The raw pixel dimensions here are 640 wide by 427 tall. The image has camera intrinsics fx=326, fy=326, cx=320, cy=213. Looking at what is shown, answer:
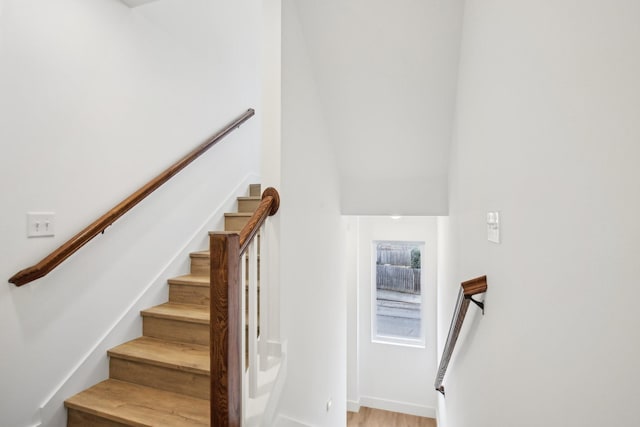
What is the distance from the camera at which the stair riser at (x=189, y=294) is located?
2.29 m

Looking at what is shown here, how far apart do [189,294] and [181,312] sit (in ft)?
0.66

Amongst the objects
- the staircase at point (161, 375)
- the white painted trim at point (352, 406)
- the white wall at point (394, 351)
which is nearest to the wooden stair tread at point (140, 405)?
the staircase at point (161, 375)

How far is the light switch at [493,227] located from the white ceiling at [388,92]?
125 cm

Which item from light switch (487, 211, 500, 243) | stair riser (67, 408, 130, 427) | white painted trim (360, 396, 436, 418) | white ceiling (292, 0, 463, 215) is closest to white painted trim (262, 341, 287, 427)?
stair riser (67, 408, 130, 427)

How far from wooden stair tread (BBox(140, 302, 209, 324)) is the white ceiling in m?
1.51

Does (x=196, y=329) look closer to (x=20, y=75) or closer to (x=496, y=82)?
(x=20, y=75)

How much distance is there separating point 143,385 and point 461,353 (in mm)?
1867

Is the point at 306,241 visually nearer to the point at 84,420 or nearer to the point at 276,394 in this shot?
the point at 276,394

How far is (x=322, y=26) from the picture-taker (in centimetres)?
206

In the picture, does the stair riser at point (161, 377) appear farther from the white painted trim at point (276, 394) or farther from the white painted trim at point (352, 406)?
the white painted trim at point (352, 406)

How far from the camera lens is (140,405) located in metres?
1.70

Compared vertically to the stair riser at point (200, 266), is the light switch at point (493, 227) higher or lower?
higher

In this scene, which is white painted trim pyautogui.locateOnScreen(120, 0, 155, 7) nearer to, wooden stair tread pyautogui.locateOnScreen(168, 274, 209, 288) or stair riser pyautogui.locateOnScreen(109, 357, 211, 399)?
wooden stair tread pyautogui.locateOnScreen(168, 274, 209, 288)

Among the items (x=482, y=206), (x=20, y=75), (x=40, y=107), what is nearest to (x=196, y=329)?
(x=40, y=107)
